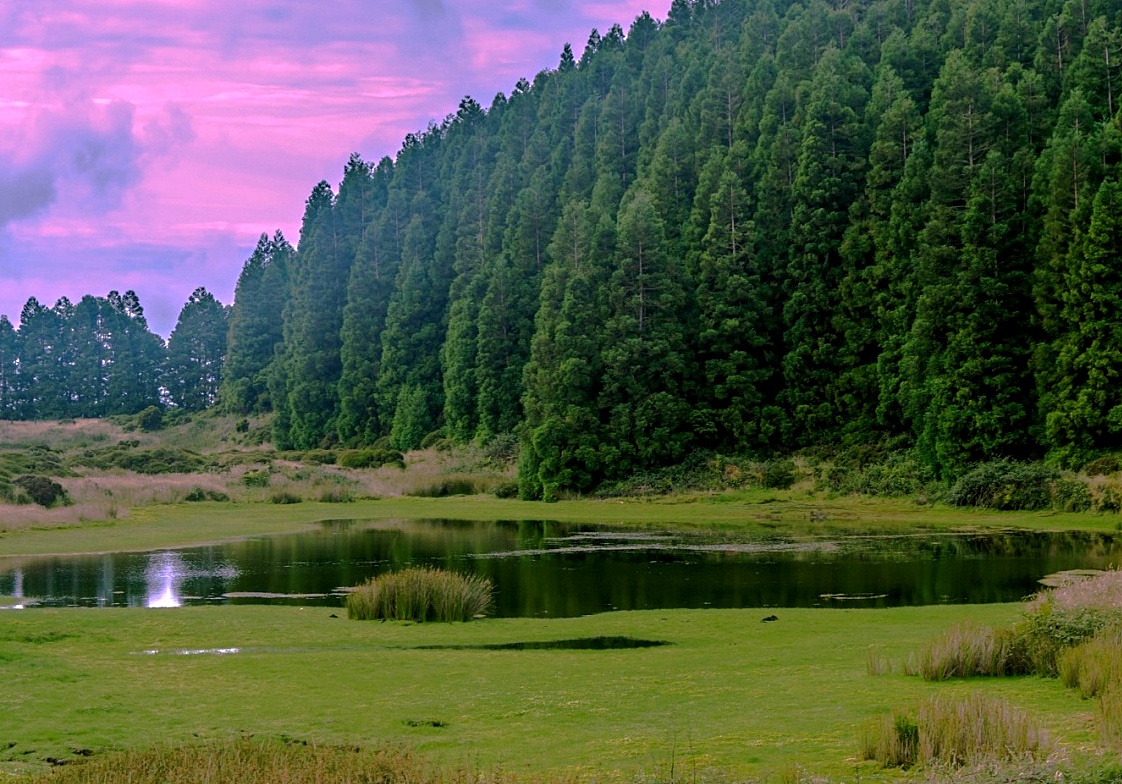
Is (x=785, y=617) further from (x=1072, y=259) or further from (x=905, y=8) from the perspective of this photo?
(x=905, y=8)

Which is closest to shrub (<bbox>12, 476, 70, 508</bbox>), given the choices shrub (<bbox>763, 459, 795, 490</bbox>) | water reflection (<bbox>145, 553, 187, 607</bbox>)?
water reflection (<bbox>145, 553, 187, 607</bbox>)

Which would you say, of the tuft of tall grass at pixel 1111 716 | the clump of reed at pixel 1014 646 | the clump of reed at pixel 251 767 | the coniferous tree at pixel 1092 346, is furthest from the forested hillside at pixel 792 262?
the clump of reed at pixel 251 767

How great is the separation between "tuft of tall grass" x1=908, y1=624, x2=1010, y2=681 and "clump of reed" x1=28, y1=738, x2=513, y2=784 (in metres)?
7.49

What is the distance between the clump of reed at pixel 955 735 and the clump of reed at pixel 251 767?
3777mm

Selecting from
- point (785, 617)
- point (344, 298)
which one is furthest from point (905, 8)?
point (785, 617)

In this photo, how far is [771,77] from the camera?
82625 mm

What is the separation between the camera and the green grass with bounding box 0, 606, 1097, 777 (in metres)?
12.2

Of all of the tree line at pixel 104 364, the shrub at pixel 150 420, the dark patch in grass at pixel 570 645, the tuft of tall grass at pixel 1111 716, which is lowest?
the dark patch in grass at pixel 570 645

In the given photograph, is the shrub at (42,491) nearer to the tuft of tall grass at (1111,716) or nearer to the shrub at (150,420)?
the tuft of tall grass at (1111,716)

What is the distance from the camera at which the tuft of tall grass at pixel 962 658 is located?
50.1 ft

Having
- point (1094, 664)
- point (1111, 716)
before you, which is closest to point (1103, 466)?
point (1094, 664)

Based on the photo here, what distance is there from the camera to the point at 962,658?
15.4m

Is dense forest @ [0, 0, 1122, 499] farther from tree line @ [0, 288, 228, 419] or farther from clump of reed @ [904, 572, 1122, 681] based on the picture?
tree line @ [0, 288, 228, 419]

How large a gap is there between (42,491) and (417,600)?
32.8 meters
